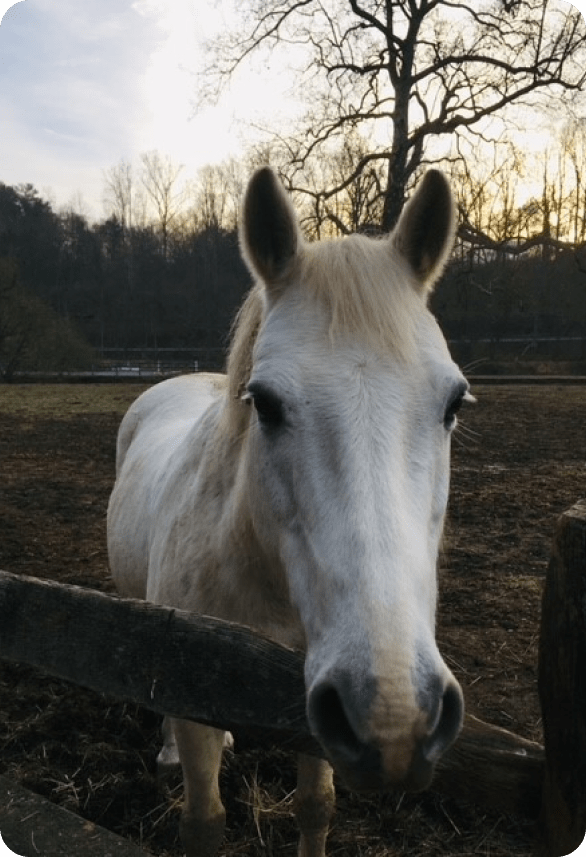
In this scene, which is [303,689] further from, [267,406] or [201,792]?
[201,792]

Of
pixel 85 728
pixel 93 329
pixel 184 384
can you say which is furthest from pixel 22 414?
pixel 93 329

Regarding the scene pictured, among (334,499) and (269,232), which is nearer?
(334,499)

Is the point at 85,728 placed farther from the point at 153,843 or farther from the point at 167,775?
the point at 153,843

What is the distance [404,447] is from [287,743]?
740mm

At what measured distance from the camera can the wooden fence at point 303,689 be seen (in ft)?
4.39

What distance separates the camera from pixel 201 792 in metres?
2.23

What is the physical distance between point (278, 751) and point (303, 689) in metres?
1.92

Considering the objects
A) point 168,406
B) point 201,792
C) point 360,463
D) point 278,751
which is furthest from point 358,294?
point 168,406

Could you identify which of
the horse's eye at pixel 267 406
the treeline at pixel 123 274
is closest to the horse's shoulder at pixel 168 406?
the horse's eye at pixel 267 406

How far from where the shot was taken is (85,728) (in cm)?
331

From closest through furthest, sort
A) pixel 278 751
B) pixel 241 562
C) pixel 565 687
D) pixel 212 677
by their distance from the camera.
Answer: pixel 565 687
pixel 212 677
pixel 241 562
pixel 278 751

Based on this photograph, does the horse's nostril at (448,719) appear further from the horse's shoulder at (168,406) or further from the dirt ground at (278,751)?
the horse's shoulder at (168,406)

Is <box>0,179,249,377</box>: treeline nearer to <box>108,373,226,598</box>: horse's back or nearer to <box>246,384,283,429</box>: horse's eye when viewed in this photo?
<box>108,373,226,598</box>: horse's back

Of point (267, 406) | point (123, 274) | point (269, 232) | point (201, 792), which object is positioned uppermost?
point (123, 274)
